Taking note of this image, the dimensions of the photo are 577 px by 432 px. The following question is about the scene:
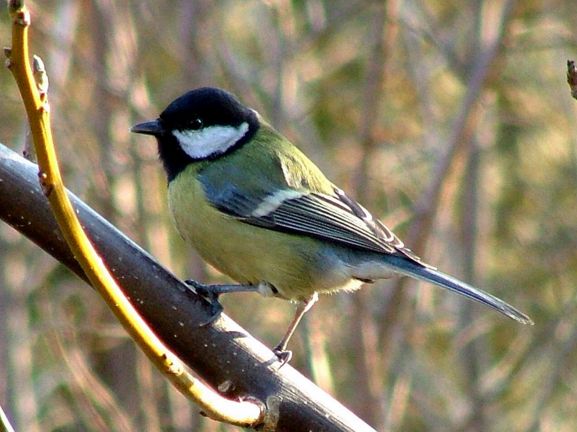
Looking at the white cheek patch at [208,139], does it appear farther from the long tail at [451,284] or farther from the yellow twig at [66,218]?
the yellow twig at [66,218]

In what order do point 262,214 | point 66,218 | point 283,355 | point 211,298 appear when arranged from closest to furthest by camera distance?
point 66,218 < point 211,298 < point 283,355 < point 262,214

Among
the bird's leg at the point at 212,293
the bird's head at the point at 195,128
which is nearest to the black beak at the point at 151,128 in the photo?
the bird's head at the point at 195,128

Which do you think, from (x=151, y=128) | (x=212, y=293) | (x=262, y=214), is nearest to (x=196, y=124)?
(x=151, y=128)

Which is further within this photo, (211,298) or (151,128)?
(151,128)

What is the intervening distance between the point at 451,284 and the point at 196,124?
3.37ft

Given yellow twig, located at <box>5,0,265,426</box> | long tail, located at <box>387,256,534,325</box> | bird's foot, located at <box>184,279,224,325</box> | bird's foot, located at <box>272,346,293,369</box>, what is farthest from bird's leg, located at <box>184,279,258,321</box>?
long tail, located at <box>387,256,534,325</box>

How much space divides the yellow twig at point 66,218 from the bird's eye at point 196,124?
1674mm

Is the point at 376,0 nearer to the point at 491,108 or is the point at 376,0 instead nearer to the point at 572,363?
the point at 491,108

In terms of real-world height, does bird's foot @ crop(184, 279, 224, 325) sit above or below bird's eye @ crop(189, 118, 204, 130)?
above

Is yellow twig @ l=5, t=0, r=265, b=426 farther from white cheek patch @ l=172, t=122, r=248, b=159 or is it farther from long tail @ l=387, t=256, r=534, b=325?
white cheek patch @ l=172, t=122, r=248, b=159

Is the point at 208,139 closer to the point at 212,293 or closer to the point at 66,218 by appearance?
the point at 212,293

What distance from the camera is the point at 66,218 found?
52.5 inches

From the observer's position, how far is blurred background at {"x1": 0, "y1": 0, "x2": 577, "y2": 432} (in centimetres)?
427

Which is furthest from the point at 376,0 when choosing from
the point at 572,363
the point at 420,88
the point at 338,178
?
the point at 572,363
